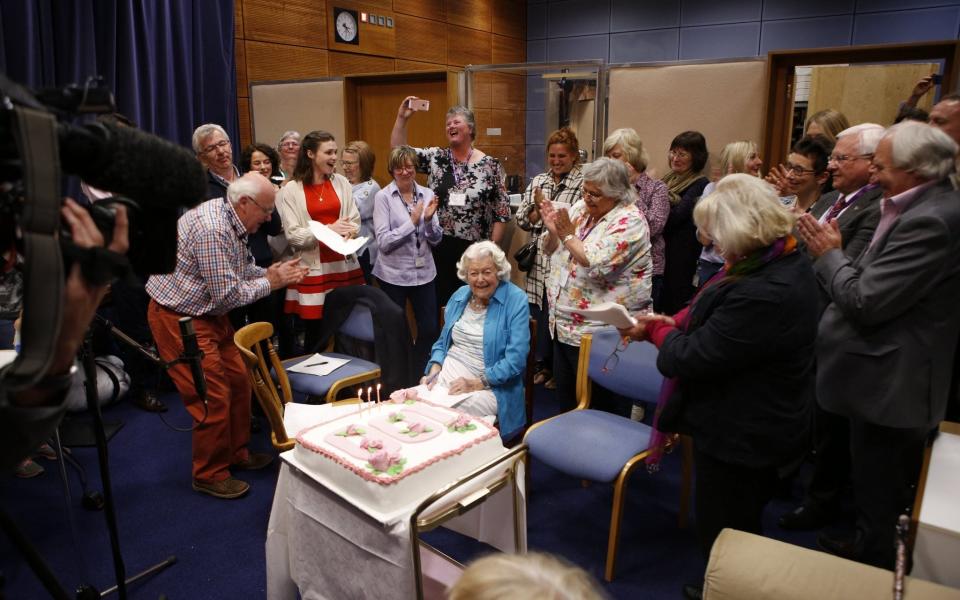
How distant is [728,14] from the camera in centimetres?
777

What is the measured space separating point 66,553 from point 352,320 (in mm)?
1500

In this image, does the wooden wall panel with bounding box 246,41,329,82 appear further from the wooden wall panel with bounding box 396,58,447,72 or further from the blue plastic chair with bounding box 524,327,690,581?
the blue plastic chair with bounding box 524,327,690,581

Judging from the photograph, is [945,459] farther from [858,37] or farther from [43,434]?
[858,37]

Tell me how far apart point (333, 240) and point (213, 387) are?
39.5 inches

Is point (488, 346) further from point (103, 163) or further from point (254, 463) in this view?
point (103, 163)

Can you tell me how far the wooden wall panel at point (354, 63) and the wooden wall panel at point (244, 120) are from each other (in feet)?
3.66

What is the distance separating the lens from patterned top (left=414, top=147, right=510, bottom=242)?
396 cm

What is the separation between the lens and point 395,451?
5.89 feet

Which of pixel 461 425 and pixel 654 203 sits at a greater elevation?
pixel 654 203

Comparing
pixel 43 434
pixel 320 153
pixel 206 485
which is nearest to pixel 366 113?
pixel 320 153

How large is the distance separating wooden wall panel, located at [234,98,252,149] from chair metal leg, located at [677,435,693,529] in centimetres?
472

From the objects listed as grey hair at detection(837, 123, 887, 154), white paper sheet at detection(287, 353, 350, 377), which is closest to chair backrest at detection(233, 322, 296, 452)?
white paper sheet at detection(287, 353, 350, 377)

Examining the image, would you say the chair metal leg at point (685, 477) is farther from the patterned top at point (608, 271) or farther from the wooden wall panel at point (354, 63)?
the wooden wall panel at point (354, 63)

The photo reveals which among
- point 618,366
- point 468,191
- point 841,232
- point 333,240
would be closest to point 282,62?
point 468,191
